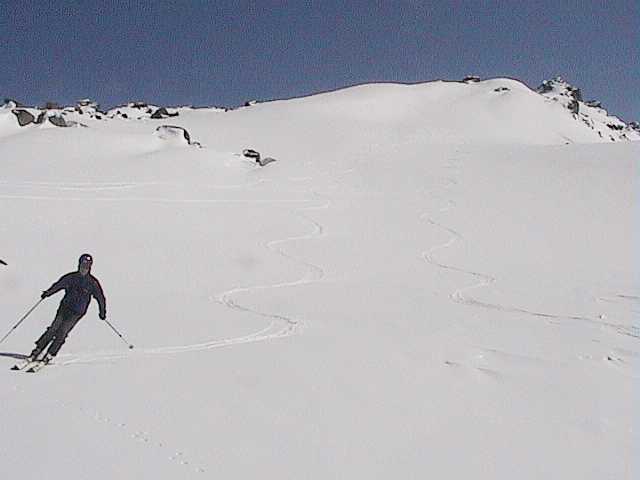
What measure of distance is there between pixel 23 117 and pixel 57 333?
33.2 metres

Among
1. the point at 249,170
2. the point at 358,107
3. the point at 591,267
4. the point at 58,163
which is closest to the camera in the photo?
the point at 591,267

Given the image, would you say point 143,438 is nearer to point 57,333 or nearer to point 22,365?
point 22,365

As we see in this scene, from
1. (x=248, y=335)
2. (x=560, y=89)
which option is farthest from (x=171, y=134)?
(x=560, y=89)

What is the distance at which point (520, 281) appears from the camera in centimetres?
1420

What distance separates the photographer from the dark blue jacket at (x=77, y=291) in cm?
845

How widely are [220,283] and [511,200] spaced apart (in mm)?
15765

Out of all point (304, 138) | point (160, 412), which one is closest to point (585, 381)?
point (160, 412)

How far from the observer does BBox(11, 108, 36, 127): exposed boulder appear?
122 feet

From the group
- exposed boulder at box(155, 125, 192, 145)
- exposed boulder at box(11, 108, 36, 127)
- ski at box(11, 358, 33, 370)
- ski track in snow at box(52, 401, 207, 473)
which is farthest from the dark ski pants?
exposed boulder at box(11, 108, 36, 127)

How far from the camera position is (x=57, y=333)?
811 centimetres

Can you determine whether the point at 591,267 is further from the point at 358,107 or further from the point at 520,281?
the point at 358,107

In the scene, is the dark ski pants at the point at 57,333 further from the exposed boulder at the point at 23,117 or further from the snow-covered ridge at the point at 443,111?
the snow-covered ridge at the point at 443,111

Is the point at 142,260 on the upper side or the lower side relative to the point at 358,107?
lower

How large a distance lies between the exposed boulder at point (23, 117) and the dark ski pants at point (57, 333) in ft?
106
